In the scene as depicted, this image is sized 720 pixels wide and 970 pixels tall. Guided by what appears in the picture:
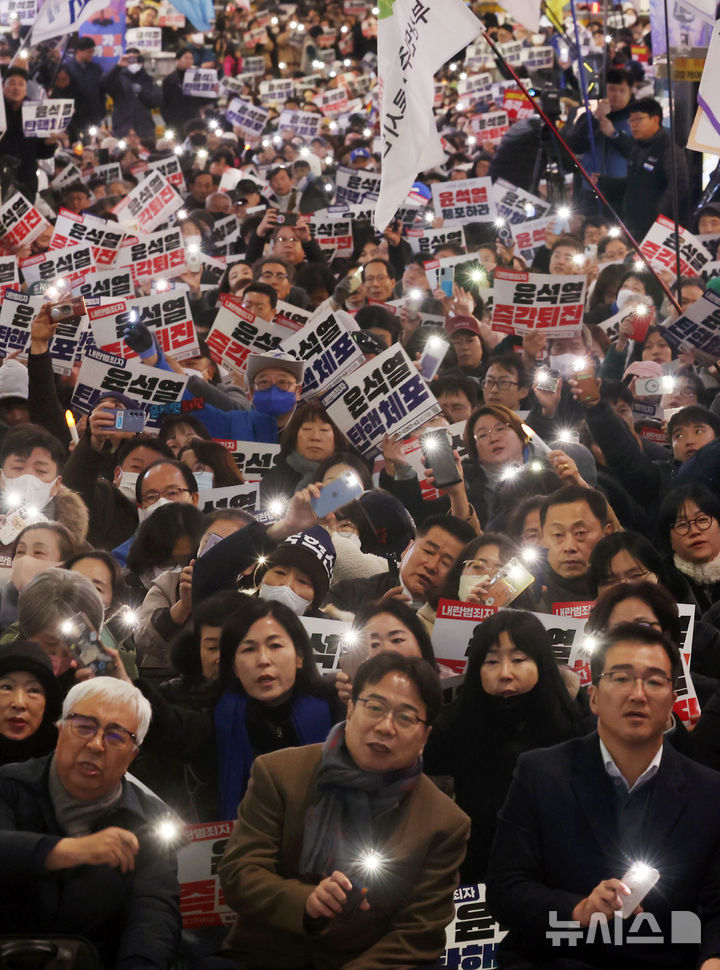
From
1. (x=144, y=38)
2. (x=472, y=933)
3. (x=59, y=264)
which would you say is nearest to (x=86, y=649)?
(x=472, y=933)

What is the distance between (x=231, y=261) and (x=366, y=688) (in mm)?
7322

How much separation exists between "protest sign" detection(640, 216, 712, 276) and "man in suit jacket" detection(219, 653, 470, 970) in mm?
6624

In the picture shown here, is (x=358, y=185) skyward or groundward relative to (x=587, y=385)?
skyward

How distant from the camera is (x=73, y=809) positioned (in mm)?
3562

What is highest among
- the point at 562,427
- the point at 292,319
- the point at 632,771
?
the point at 292,319

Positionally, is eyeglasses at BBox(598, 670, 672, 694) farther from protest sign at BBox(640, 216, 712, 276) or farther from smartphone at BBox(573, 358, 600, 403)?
protest sign at BBox(640, 216, 712, 276)

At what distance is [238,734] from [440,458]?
Answer: 1.89m

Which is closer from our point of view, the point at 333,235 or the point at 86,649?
the point at 86,649

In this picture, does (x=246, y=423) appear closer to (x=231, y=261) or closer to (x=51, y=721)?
(x=51, y=721)

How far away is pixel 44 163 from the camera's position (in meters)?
14.9

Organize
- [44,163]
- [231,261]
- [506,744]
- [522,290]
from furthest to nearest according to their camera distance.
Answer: [44,163]
[231,261]
[522,290]
[506,744]

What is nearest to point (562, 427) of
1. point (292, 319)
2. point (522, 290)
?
point (522, 290)

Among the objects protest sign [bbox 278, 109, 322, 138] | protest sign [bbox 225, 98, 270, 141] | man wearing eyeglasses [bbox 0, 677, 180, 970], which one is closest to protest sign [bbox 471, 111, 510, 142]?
protest sign [bbox 278, 109, 322, 138]

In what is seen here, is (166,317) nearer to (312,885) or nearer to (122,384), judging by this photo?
(122,384)
